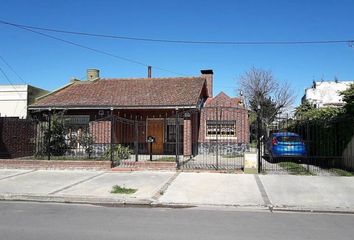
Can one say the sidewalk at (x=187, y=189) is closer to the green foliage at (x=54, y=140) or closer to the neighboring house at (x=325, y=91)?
the green foliage at (x=54, y=140)

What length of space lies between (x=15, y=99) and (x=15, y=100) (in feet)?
0.23

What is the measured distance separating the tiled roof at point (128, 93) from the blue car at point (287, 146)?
586 centimetres

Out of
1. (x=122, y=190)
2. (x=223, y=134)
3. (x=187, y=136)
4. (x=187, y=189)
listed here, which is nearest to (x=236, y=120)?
(x=223, y=134)

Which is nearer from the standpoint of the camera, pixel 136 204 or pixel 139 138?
pixel 136 204

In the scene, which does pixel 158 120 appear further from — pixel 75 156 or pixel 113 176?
pixel 113 176

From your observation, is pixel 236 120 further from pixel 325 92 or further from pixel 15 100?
pixel 325 92

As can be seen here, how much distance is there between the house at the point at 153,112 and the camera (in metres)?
24.1

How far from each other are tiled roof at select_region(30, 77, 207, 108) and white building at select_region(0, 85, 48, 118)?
1567 millimetres

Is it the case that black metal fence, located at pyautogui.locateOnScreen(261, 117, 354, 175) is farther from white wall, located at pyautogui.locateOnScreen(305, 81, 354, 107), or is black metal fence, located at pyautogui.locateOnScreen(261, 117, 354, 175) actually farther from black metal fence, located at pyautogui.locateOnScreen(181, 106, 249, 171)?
white wall, located at pyautogui.locateOnScreen(305, 81, 354, 107)

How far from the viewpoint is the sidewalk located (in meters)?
10.4

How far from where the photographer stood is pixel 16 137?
20.5m

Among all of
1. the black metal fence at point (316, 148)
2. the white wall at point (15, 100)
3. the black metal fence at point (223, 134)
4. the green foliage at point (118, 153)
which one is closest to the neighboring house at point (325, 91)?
the black metal fence at point (223, 134)

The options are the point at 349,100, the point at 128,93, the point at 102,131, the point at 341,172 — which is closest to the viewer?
the point at 341,172

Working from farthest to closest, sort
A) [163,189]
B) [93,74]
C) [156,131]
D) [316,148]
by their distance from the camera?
[93,74], [156,131], [316,148], [163,189]
